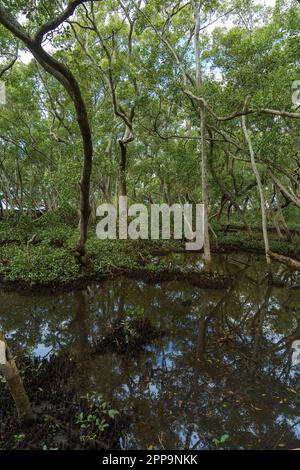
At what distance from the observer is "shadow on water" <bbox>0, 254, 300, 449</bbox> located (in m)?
3.43

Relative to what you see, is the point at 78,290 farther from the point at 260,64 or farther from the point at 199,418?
the point at 260,64

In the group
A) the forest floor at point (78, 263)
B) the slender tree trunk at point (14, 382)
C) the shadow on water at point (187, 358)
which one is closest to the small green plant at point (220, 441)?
the shadow on water at point (187, 358)

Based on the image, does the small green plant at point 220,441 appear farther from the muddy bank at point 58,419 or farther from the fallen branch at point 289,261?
the fallen branch at point 289,261

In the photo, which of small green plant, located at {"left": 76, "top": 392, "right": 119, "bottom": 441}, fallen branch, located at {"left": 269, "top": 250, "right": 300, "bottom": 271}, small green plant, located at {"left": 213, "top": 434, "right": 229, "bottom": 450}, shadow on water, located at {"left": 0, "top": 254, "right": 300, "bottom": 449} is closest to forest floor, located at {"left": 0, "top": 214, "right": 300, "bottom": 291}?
shadow on water, located at {"left": 0, "top": 254, "right": 300, "bottom": 449}

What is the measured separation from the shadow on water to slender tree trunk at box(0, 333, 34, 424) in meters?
1.03

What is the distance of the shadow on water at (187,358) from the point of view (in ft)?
11.3

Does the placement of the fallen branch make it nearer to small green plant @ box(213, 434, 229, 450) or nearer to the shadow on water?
the shadow on water

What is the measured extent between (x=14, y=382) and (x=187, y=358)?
321cm

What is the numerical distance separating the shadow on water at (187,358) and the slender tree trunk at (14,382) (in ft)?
3.39

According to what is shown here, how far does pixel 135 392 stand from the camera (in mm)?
4047

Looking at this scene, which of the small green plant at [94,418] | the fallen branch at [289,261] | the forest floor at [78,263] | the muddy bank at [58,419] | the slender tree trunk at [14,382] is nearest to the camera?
the slender tree trunk at [14,382]

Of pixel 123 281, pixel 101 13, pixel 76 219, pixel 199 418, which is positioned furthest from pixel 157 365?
pixel 76 219

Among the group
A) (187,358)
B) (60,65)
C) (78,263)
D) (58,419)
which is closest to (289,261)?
(187,358)

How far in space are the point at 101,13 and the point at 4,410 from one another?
45.1 feet
